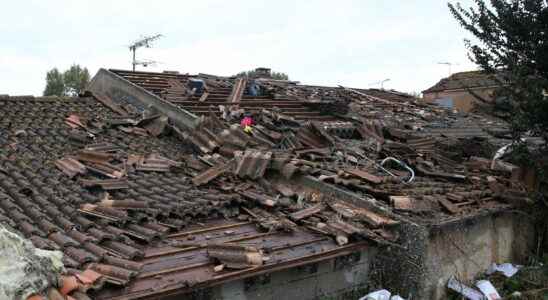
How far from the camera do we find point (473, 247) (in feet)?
29.9

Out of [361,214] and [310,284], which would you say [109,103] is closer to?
[361,214]

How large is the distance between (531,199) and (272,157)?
19.0 feet

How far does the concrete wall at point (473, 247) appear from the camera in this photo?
8.00 m

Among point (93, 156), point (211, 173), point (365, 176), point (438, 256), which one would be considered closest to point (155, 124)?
point (93, 156)

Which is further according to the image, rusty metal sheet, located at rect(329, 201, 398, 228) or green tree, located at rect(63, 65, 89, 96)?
green tree, located at rect(63, 65, 89, 96)

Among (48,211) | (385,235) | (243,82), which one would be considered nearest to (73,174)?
(48,211)

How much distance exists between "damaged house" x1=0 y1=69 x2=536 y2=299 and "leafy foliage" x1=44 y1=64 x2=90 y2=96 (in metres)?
47.9

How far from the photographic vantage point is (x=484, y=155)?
1309 centimetres

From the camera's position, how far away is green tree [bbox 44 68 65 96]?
2276 inches

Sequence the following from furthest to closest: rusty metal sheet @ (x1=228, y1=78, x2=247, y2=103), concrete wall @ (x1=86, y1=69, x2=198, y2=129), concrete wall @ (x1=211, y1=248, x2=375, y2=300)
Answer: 1. rusty metal sheet @ (x1=228, y1=78, x2=247, y2=103)
2. concrete wall @ (x1=86, y1=69, x2=198, y2=129)
3. concrete wall @ (x1=211, y1=248, x2=375, y2=300)

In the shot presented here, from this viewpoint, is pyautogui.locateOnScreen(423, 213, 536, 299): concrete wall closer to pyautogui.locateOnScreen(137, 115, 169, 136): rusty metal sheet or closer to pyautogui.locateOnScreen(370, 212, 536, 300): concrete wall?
pyautogui.locateOnScreen(370, 212, 536, 300): concrete wall

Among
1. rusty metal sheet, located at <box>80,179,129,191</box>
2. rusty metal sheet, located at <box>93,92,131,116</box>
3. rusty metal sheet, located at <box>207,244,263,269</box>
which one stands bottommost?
rusty metal sheet, located at <box>207,244,263,269</box>

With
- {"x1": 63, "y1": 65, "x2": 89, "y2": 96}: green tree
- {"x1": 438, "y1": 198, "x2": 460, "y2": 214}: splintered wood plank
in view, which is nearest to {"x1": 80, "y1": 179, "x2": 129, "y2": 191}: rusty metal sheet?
{"x1": 438, "y1": 198, "x2": 460, "y2": 214}: splintered wood plank

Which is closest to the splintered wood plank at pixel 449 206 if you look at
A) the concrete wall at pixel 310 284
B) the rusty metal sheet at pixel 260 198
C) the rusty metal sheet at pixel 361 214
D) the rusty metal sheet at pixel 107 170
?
the rusty metal sheet at pixel 361 214
